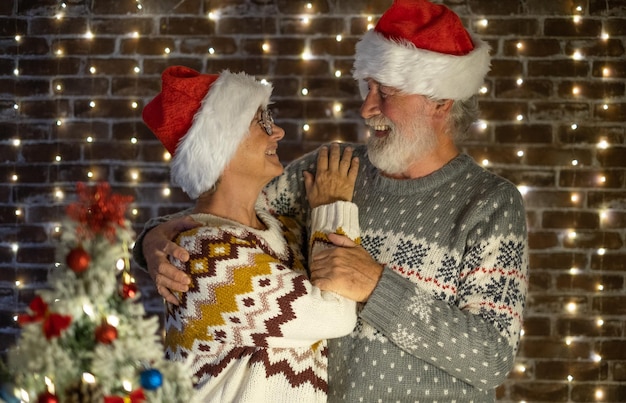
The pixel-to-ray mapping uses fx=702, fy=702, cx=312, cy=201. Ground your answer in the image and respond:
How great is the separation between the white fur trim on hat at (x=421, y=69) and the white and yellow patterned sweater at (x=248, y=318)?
462mm

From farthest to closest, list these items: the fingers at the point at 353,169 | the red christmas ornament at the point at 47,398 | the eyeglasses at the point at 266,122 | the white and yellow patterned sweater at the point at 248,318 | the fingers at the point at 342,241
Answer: the fingers at the point at 353,169
the eyeglasses at the point at 266,122
the fingers at the point at 342,241
the white and yellow patterned sweater at the point at 248,318
the red christmas ornament at the point at 47,398

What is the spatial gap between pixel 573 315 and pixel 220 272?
1967 mm

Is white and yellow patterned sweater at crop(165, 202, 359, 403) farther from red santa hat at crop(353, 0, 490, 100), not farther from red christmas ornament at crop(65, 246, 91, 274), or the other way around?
red christmas ornament at crop(65, 246, 91, 274)

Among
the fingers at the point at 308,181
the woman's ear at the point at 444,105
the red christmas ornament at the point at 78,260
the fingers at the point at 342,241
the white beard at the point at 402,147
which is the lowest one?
the fingers at the point at 342,241

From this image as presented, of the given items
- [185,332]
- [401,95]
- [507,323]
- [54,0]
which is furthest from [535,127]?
[54,0]

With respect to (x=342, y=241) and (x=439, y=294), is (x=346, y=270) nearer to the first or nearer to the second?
(x=342, y=241)

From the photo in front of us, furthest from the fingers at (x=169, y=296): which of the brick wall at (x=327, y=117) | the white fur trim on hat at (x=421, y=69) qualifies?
the brick wall at (x=327, y=117)

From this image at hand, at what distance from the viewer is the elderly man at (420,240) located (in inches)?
65.9

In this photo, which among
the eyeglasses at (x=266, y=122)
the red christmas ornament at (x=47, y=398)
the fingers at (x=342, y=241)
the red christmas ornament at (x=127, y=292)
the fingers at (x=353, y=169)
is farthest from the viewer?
the fingers at (x=353, y=169)

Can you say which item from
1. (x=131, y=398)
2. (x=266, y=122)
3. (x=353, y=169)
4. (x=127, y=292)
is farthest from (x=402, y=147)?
(x=131, y=398)

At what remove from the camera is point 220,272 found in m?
1.61

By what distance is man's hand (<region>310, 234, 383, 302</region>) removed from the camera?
5.40ft

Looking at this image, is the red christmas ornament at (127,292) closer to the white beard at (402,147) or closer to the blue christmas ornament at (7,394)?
the blue christmas ornament at (7,394)

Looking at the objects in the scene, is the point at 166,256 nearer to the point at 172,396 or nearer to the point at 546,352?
the point at 172,396
